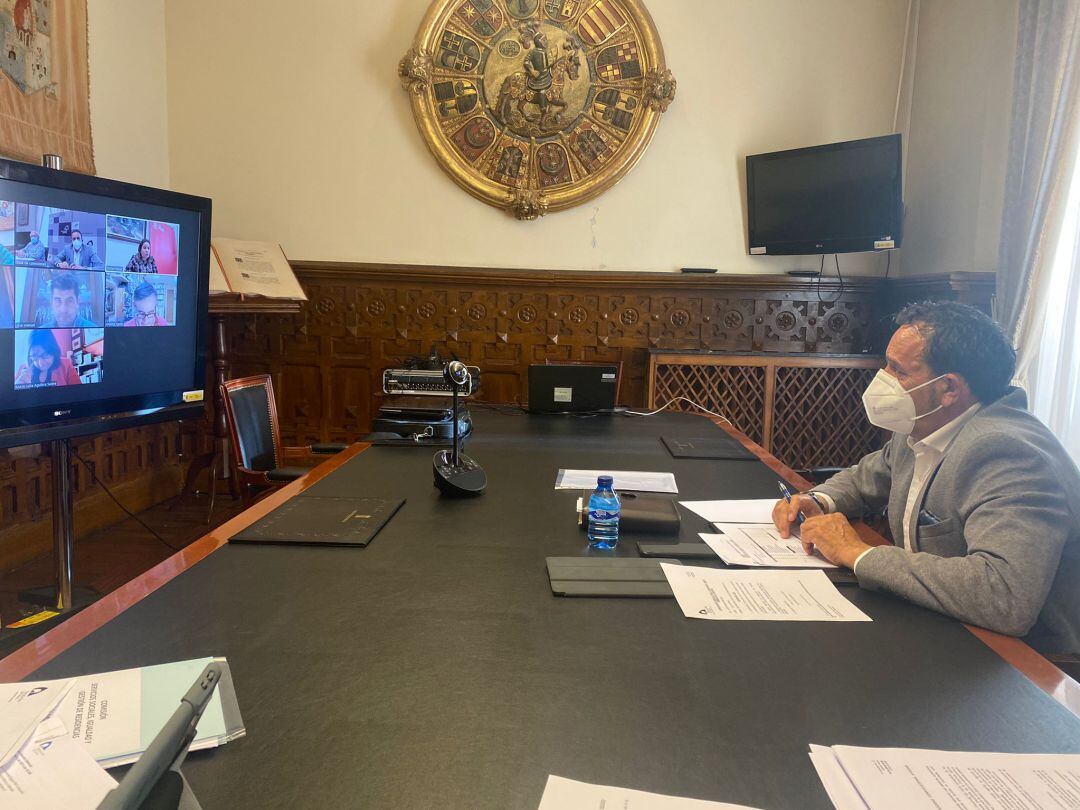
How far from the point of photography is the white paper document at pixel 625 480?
1925 millimetres

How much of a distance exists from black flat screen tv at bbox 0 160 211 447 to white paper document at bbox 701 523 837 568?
6.35ft

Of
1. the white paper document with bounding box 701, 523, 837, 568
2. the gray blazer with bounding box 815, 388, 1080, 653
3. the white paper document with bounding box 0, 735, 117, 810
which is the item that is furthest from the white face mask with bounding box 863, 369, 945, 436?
the white paper document with bounding box 0, 735, 117, 810

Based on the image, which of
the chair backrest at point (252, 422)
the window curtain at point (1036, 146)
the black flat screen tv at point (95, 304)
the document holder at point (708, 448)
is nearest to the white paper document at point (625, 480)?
the document holder at point (708, 448)

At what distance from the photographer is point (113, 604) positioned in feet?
3.73

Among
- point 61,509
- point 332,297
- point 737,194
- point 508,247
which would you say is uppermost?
point 737,194

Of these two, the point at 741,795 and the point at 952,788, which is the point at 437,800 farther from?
the point at 952,788

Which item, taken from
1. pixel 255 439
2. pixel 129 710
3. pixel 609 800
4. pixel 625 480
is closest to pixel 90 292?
pixel 255 439

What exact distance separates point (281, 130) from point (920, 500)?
160 inches

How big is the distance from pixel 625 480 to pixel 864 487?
0.62m

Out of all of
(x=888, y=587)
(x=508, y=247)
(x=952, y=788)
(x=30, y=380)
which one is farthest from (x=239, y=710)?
(x=508, y=247)

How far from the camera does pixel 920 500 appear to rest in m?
1.58

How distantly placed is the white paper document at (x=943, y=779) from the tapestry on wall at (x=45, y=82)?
11.7ft

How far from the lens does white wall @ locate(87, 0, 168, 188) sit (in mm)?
3654

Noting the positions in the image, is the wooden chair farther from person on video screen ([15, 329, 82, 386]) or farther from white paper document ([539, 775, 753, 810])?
white paper document ([539, 775, 753, 810])
